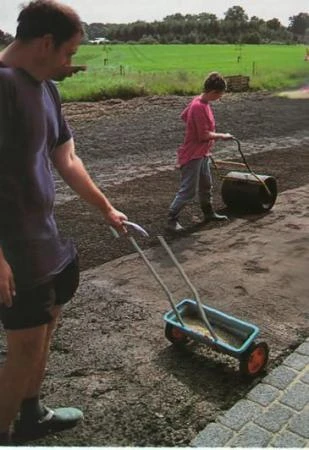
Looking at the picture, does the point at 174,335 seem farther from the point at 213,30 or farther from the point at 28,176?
the point at 213,30

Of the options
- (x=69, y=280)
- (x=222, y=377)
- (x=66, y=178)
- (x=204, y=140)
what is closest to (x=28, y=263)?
(x=69, y=280)

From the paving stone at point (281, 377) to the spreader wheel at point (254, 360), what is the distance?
0.19ft

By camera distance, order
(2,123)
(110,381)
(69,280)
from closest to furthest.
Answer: (2,123), (69,280), (110,381)

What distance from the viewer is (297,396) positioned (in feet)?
8.19

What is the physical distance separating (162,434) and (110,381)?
1.52 ft

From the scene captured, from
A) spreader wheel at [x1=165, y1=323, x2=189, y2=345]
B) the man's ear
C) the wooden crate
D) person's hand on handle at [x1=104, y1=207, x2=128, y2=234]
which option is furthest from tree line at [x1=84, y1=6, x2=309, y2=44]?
the wooden crate

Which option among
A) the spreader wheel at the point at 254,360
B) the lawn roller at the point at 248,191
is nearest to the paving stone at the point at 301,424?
the spreader wheel at the point at 254,360

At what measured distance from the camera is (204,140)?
15.8ft

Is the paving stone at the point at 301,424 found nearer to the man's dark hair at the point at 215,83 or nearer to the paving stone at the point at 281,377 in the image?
the paving stone at the point at 281,377

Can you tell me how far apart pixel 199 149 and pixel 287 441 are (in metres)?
3.10

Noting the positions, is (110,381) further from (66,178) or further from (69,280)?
(66,178)

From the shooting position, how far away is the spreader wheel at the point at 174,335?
289 centimetres

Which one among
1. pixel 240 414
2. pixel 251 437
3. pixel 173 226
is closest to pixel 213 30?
pixel 173 226

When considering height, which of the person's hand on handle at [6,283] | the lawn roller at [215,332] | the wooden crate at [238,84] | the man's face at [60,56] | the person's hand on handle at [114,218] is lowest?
the lawn roller at [215,332]
